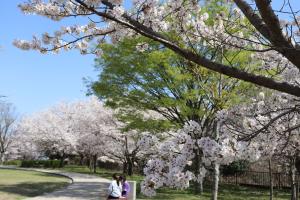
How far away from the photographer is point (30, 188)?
21.7 metres

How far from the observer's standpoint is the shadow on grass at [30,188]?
19609 mm

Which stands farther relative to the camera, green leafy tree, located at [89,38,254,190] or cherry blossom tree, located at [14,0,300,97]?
green leafy tree, located at [89,38,254,190]

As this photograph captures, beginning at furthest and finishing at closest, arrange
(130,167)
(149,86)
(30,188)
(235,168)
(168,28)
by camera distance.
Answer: (130,167), (235,168), (30,188), (149,86), (168,28)

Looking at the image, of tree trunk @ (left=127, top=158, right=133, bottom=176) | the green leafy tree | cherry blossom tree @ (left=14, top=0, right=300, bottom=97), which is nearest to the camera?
cherry blossom tree @ (left=14, top=0, right=300, bottom=97)

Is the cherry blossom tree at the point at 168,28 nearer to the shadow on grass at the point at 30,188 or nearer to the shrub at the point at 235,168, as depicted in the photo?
the shadow on grass at the point at 30,188

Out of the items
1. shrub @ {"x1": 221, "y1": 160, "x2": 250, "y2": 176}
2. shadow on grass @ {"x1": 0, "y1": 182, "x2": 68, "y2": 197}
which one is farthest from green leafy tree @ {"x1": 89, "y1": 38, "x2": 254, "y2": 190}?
shrub @ {"x1": 221, "y1": 160, "x2": 250, "y2": 176}

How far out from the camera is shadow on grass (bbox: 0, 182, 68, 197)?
64.3 ft

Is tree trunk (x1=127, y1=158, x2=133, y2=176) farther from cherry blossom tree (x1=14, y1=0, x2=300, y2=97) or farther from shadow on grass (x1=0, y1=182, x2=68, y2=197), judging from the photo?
cherry blossom tree (x1=14, y1=0, x2=300, y2=97)

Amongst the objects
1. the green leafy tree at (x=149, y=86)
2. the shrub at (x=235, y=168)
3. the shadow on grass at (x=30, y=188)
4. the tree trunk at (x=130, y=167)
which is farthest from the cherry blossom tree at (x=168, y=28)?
the tree trunk at (x=130, y=167)

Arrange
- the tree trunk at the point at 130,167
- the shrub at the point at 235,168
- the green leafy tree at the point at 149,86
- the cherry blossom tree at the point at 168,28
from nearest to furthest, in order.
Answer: the cherry blossom tree at the point at 168,28 → the green leafy tree at the point at 149,86 → the shrub at the point at 235,168 → the tree trunk at the point at 130,167

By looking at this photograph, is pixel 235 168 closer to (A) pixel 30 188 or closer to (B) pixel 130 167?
(B) pixel 130 167

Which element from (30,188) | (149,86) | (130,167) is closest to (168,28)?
(149,86)

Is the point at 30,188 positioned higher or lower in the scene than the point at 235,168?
lower

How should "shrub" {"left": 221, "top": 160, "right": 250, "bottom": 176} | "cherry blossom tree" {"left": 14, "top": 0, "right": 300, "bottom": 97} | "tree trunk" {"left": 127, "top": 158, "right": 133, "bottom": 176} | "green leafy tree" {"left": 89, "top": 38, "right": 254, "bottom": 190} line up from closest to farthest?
"cherry blossom tree" {"left": 14, "top": 0, "right": 300, "bottom": 97} < "green leafy tree" {"left": 89, "top": 38, "right": 254, "bottom": 190} < "shrub" {"left": 221, "top": 160, "right": 250, "bottom": 176} < "tree trunk" {"left": 127, "top": 158, "right": 133, "bottom": 176}
